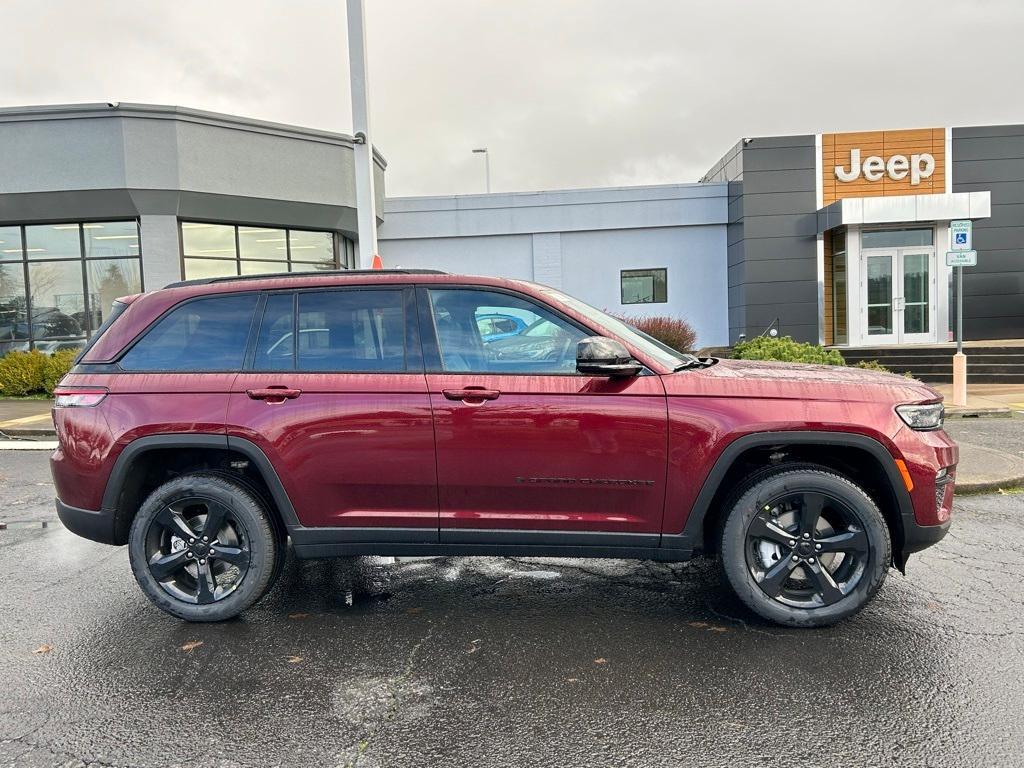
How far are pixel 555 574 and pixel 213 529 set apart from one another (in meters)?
2.10

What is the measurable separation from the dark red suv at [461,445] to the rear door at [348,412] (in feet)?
0.04

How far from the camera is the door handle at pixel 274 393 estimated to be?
387 cm

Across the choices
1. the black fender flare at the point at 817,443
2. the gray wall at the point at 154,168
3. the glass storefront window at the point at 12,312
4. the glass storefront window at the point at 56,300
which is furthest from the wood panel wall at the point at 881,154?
the glass storefront window at the point at 12,312

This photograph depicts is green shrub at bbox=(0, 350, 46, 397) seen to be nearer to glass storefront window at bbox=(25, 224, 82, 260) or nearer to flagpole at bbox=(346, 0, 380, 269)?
glass storefront window at bbox=(25, 224, 82, 260)

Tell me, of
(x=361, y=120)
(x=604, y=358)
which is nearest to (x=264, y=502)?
(x=604, y=358)

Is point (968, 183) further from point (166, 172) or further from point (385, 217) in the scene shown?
point (166, 172)

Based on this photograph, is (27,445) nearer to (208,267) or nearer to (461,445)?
(208,267)

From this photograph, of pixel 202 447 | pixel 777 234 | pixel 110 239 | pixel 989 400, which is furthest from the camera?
pixel 777 234

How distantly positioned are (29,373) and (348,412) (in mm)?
15440

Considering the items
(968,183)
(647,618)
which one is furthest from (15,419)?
(968,183)

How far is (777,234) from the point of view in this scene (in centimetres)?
2005

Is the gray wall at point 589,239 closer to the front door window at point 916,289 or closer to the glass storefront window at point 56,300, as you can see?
the front door window at point 916,289

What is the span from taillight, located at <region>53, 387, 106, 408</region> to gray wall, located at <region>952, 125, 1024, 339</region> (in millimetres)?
21511

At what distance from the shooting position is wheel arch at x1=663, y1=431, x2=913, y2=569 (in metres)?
3.61
